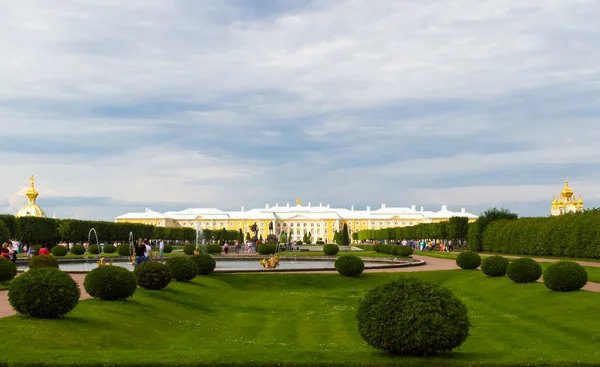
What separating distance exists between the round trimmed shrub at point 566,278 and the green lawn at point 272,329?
0.37 meters

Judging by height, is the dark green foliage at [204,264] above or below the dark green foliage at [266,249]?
below

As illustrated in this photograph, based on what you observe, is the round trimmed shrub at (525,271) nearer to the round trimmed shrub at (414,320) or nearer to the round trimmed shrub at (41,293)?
the round trimmed shrub at (414,320)

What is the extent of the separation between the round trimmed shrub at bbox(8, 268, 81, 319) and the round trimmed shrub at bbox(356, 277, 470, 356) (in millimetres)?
6052

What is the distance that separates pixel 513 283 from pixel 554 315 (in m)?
5.66

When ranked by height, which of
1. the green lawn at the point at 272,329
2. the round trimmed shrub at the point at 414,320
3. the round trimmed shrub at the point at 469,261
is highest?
the round trimmed shrub at the point at 469,261

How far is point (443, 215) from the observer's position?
158000 mm

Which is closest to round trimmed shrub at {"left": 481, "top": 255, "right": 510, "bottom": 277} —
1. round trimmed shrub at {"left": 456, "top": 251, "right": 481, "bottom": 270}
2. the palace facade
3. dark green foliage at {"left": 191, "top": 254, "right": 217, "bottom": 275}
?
round trimmed shrub at {"left": 456, "top": 251, "right": 481, "bottom": 270}

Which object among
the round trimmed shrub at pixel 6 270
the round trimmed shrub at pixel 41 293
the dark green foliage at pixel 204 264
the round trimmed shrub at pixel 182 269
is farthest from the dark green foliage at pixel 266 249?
the round trimmed shrub at pixel 41 293

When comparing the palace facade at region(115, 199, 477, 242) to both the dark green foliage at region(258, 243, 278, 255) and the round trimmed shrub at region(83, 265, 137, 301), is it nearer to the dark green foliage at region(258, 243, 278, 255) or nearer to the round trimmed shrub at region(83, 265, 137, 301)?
the dark green foliage at region(258, 243, 278, 255)

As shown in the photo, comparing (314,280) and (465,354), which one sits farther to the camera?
(314,280)

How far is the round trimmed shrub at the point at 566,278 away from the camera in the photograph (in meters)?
18.9

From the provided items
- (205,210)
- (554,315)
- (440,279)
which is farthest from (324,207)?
(554,315)

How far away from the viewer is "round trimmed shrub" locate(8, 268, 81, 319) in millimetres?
12531

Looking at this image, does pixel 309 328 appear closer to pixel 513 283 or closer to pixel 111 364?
pixel 111 364
